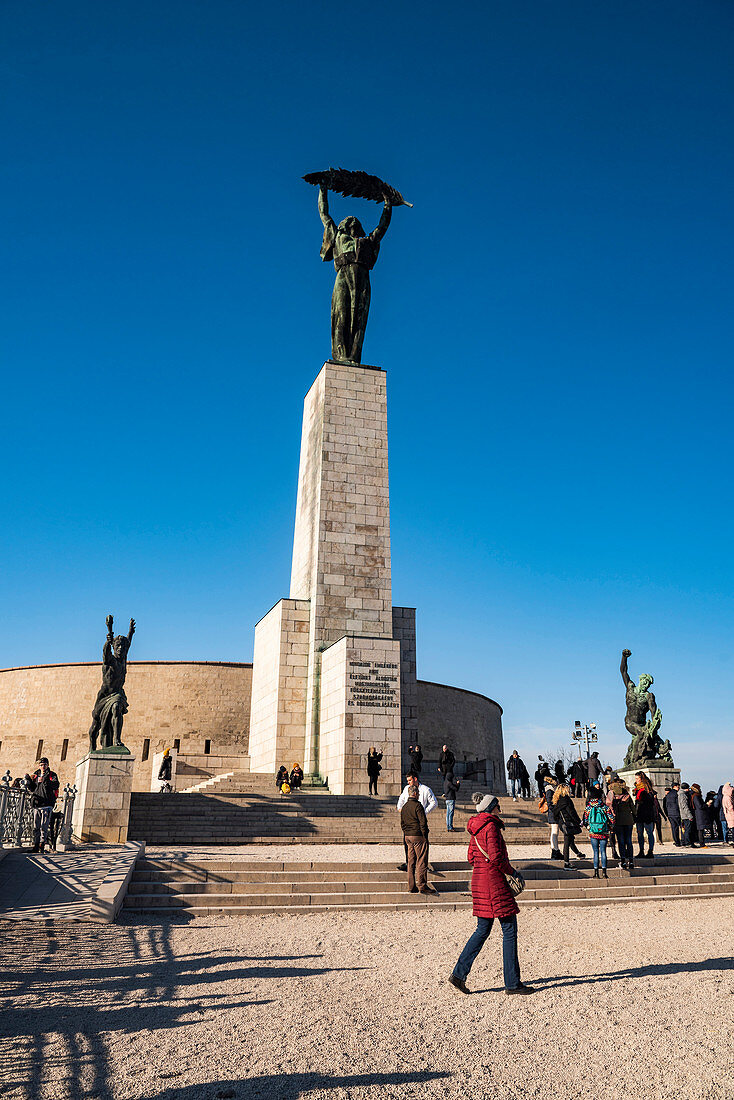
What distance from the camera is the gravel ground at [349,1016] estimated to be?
4180 millimetres

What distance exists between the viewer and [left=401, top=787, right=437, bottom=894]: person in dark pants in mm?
9812

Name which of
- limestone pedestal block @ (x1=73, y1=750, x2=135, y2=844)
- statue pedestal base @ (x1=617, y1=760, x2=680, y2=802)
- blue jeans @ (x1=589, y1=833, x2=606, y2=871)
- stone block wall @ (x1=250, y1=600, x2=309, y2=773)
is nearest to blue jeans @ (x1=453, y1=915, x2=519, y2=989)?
blue jeans @ (x1=589, y1=833, x2=606, y2=871)

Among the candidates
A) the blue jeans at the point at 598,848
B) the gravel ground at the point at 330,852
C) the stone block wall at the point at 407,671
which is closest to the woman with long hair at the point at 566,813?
the blue jeans at the point at 598,848

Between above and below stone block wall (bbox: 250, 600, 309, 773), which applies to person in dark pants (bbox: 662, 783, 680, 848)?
below

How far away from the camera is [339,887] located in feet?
33.5

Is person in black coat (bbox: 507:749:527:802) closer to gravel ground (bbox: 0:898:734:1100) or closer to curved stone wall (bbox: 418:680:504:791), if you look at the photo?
curved stone wall (bbox: 418:680:504:791)

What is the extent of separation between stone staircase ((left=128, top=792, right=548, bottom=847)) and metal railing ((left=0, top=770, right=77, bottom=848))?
1.84 meters

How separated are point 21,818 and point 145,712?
66.2 ft

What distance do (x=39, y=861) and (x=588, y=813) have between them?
26.1 ft

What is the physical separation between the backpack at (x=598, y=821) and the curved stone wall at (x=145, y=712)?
22865 mm

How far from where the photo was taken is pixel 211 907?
9406mm

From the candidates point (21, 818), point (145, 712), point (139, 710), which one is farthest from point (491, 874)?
→ point (139, 710)

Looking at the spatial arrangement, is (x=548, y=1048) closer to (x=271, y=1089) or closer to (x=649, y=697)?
(x=271, y=1089)

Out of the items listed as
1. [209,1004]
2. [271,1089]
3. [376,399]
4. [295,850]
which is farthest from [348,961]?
[376,399]
